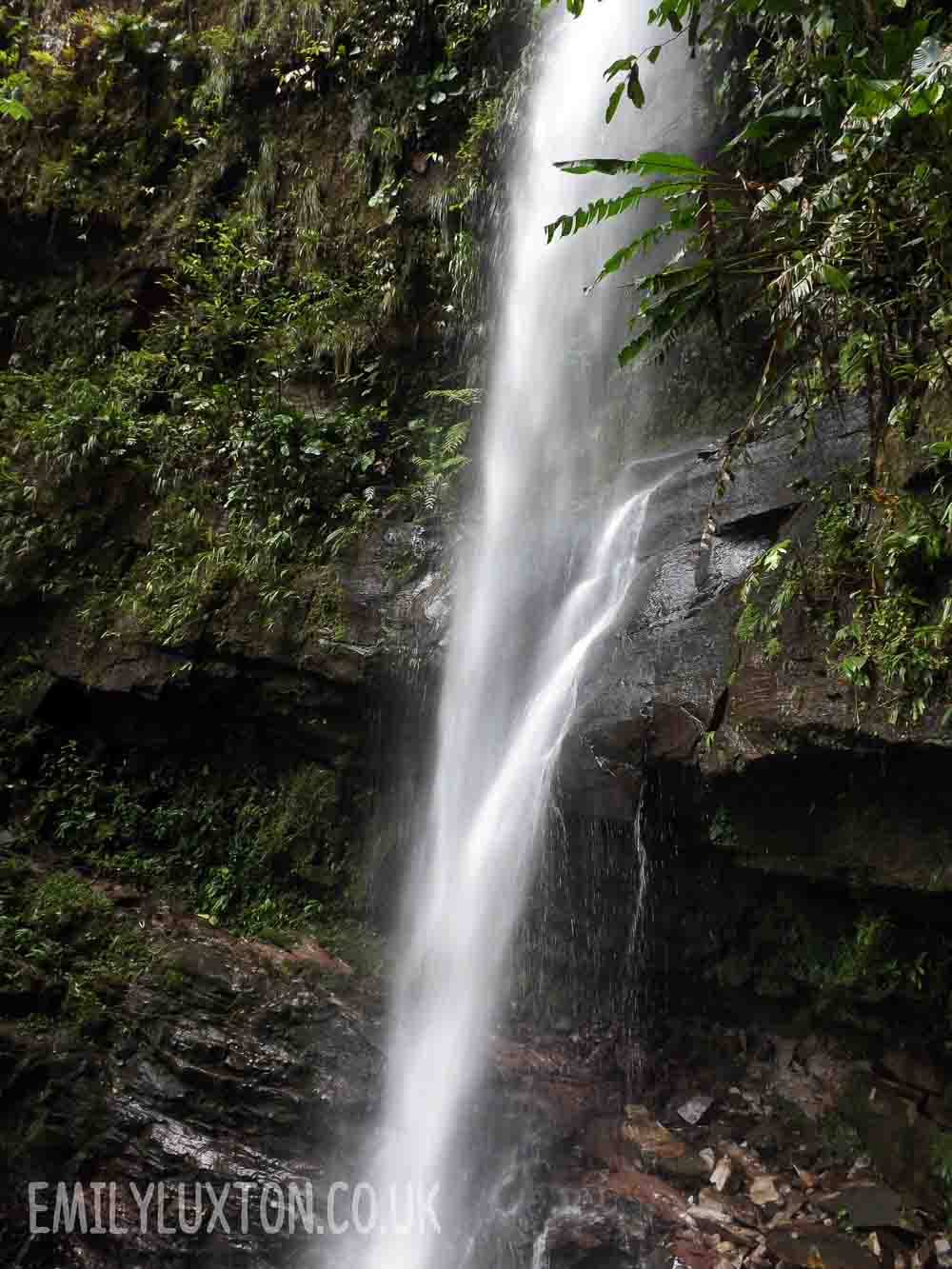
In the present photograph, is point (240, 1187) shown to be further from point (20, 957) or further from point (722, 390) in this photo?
point (722, 390)

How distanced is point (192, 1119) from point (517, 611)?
11.9 ft

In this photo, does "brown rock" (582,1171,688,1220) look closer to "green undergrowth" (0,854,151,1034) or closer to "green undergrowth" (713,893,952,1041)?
"green undergrowth" (713,893,952,1041)

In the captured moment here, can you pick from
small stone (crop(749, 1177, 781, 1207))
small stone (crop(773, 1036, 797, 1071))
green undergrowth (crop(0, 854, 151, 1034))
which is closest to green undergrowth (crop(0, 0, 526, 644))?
green undergrowth (crop(0, 854, 151, 1034))

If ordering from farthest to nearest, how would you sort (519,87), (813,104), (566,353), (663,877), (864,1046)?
1. (519,87)
2. (566,353)
3. (663,877)
4. (864,1046)
5. (813,104)

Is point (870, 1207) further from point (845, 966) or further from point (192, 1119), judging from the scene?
point (192, 1119)

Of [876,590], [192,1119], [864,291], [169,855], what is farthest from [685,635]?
[169,855]

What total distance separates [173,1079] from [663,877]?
119 inches

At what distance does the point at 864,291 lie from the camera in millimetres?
4266

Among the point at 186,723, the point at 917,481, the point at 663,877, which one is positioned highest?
the point at 917,481

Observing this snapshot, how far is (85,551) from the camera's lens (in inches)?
312

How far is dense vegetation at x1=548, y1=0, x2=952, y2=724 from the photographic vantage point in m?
3.88

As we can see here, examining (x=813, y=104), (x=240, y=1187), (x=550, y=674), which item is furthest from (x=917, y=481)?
(x=240, y=1187)

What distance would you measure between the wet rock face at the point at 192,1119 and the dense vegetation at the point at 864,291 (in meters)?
3.46

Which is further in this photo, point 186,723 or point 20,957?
point 186,723
